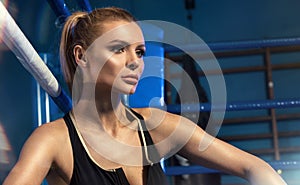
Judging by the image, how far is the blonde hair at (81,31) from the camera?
826 mm

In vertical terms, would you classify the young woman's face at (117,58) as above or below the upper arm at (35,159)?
above

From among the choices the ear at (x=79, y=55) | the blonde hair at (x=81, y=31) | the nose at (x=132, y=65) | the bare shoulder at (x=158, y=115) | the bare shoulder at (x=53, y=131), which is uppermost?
the blonde hair at (x=81, y=31)

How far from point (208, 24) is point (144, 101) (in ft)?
7.96

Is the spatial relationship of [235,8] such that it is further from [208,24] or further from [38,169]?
[38,169]

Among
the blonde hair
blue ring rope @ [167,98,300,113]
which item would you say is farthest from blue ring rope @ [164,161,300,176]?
the blonde hair

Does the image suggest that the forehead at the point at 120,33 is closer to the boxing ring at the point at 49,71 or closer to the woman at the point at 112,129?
the woman at the point at 112,129

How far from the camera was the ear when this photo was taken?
0.83 metres

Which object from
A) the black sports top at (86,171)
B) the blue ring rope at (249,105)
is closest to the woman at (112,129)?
the black sports top at (86,171)

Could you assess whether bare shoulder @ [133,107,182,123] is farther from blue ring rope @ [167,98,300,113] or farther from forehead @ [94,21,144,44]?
blue ring rope @ [167,98,300,113]

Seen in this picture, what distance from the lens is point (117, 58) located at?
2.56 feet

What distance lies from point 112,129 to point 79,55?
14cm

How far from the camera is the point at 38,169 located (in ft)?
2.26

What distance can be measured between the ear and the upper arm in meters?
0.12

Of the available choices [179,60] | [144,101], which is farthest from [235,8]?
[144,101]
